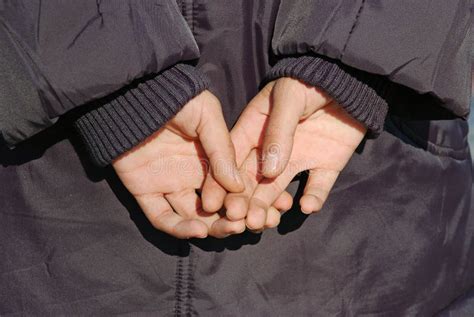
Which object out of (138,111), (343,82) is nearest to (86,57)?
(138,111)

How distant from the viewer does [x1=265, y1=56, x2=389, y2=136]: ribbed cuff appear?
0.76 metres

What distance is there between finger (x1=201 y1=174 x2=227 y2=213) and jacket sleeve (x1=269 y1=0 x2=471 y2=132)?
0.16 meters

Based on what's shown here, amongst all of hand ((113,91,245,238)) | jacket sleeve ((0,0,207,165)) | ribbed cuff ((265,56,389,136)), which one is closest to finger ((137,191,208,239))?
hand ((113,91,245,238))

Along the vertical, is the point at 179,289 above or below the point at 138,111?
below

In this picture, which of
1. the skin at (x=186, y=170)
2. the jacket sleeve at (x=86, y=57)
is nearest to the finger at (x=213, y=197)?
the skin at (x=186, y=170)

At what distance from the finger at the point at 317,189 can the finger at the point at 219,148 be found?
0.09 metres

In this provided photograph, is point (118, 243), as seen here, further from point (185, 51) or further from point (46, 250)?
point (185, 51)

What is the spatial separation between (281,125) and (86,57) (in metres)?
0.25

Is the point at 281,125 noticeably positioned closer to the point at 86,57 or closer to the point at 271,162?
the point at 271,162

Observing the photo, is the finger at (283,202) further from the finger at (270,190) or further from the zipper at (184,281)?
the zipper at (184,281)

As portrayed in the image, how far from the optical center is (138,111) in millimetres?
741

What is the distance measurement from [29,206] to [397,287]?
21.9 inches

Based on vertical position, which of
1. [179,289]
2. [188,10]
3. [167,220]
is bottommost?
[179,289]

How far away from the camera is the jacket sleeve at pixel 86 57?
2.21ft
